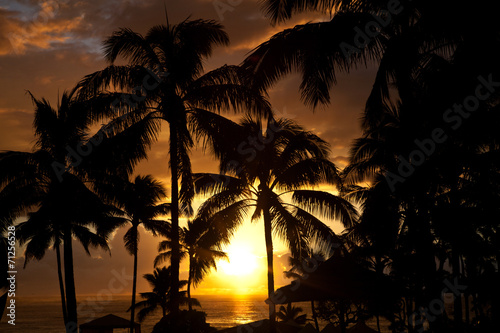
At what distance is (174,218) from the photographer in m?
14.6

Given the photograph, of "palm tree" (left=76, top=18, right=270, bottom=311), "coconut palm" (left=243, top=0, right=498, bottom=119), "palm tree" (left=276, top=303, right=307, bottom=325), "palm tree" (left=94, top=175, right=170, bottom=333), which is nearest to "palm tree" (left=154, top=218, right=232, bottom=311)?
"palm tree" (left=94, top=175, right=170, bottom=333)

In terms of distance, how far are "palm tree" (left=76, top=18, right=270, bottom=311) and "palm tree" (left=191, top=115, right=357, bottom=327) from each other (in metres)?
3.52

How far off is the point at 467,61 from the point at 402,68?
139cm

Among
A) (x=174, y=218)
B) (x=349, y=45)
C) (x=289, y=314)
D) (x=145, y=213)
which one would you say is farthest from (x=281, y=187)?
(x=289, y=314)

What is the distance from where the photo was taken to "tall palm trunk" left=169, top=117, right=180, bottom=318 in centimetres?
1411

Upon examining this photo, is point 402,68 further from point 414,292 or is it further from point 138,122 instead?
point 138,122

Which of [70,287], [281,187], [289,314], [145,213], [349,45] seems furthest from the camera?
[289,314]

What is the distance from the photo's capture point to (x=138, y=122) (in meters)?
14.6

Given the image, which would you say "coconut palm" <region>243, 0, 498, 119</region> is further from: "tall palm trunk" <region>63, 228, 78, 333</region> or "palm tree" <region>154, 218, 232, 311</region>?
"palm tree" <region>154, 218, 232, 311</region>

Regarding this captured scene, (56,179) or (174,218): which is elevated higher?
(56,179)

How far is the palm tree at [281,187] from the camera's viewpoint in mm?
18828

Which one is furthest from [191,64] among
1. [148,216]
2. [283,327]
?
[148,216]

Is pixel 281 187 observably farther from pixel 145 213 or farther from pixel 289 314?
pixel 289 314

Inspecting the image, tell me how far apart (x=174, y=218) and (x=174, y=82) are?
4.20 m
